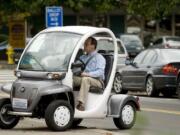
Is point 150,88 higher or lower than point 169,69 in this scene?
lower

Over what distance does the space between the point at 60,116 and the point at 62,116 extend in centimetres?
3

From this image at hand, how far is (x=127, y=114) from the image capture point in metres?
12.1

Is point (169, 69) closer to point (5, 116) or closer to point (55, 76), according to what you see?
point (5, 116)

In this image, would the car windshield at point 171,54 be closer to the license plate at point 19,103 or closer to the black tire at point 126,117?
the black tire at point 126,117

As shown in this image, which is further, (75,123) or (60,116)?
(75,123)

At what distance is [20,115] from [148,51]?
1107cm

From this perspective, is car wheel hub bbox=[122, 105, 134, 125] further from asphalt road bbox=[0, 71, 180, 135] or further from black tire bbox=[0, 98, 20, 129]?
black tire bbox=[0, 98, 20, 129]

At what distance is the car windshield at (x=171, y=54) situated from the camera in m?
20.9

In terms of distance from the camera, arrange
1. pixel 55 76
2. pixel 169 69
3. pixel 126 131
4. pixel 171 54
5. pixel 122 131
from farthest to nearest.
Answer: pixel 171 54, pixel 169 69, pixel 122 131, pixel 126 131, pixel 55 76

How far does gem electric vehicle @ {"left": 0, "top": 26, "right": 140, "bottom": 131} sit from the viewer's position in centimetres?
1104

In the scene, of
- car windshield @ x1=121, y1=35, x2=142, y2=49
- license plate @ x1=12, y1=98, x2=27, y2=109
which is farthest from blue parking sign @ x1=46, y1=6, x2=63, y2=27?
car windshield @ x1=121, y1=35, x2=142, y2=49

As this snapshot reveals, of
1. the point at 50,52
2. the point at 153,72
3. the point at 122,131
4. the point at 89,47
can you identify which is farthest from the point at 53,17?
the point at 50,52

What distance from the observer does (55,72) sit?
11.2 metres

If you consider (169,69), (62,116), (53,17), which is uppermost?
(53,17)
